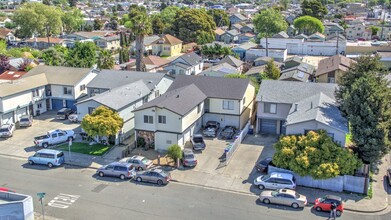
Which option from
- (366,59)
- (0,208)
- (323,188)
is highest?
(366,59)

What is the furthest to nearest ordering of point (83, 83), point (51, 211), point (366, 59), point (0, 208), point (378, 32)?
point (378, 32) < point (83, 83) < point (366, 59) < point (51, 211) < point (0, 208)

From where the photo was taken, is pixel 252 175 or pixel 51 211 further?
pixel 252 175

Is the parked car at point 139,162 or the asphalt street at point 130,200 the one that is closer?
the asphalt street at point 130,200

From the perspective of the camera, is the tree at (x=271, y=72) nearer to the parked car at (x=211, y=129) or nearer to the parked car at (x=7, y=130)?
the parked car at (x=211, y=129)

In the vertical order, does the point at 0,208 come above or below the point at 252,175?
above

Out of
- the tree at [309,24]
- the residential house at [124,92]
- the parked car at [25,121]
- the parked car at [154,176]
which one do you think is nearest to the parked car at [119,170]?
the parked car at [154,176]

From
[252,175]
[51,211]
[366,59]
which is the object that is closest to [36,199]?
[51,211]

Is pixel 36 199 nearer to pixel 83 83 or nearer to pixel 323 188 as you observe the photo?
pixel 323 188
